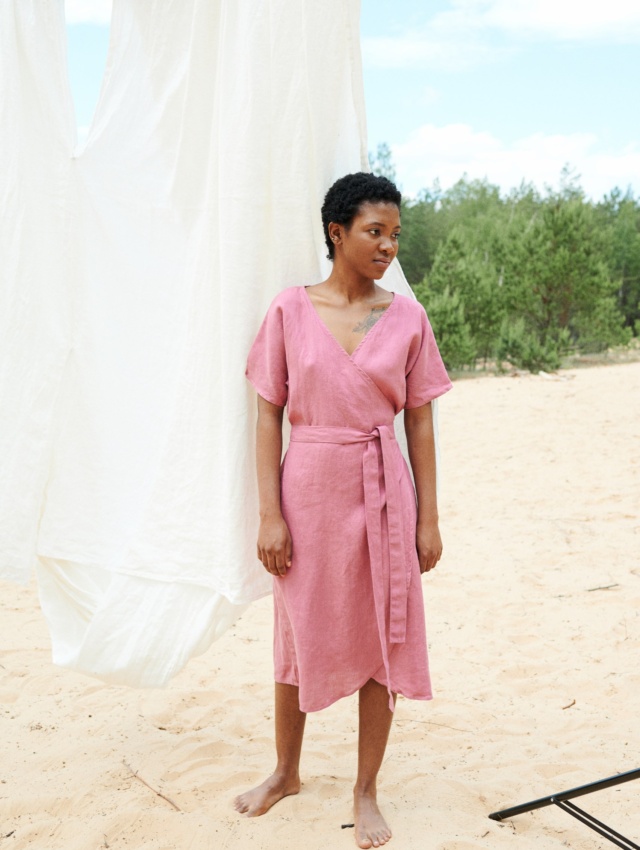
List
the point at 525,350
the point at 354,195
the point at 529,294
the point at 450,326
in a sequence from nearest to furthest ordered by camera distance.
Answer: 1. the point at 354,195
2. the point at 450,326
3. the point at 525,350
4. the point at 529,294

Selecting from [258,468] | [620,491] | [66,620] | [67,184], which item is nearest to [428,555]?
[258,468]

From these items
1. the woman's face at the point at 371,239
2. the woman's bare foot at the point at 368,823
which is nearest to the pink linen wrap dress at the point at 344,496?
the woman's face at the point at 371,239

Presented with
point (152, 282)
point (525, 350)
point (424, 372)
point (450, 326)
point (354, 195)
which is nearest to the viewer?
point (354, 195)

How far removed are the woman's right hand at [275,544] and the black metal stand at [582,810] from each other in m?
0.89

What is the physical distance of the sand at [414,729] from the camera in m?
2.27

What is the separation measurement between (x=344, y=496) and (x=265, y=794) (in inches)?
37.8

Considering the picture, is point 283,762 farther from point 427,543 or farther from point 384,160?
point 384,160

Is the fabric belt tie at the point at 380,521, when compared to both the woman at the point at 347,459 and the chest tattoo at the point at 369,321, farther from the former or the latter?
the chest tattoo at the point at 369,321

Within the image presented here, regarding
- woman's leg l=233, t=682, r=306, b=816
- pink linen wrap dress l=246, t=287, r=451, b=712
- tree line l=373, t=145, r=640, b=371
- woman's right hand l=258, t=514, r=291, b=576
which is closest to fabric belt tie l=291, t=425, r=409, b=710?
pink linen wrap dress l=246, t=287, r=451, b=712

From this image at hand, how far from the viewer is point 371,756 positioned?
2240 millimetres

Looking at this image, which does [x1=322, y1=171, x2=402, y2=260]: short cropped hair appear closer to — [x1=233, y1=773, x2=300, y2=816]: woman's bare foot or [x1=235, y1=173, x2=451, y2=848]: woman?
[x1=235, y1=173, x2=451, y2=848]: woman

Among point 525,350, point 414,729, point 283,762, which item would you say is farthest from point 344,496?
point 525,350

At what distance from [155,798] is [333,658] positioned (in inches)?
30.8

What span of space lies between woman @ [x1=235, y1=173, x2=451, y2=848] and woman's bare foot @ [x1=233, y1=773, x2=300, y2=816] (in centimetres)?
29
